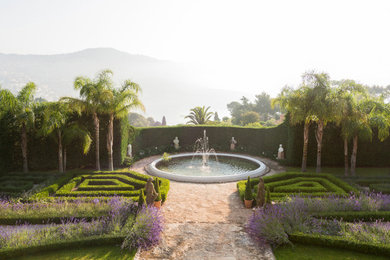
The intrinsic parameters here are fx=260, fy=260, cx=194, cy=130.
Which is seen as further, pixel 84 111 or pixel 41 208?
pixel 84 111

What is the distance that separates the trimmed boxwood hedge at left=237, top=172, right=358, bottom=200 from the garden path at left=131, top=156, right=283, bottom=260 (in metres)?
1.26

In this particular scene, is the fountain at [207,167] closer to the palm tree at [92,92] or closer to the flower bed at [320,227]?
the palm tree at [92,92]

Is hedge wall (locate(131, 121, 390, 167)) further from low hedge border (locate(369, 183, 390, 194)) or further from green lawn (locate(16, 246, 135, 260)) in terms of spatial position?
green lawn (locate(16, 246, 135, 260))

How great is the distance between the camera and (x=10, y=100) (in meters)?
14.7

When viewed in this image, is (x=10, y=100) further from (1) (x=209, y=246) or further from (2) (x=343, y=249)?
(2) (x=343, y=249)

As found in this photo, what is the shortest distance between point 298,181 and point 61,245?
11137 millimetres

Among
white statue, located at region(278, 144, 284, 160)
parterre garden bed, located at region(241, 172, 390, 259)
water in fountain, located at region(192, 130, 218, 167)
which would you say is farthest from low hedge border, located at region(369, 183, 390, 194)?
water in fountain, located at region(192, 130, 218, 167)

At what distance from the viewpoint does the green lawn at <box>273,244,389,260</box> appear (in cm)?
706

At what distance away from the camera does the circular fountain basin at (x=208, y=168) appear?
15.2 metres

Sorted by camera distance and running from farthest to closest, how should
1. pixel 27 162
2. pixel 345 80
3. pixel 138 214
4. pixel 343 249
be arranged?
pixel 27 162 < pixel 345 80 < pixel 138 214 < pixel 343 249

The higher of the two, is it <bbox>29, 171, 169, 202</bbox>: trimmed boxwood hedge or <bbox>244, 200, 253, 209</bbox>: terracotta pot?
<bbox>29, 171, 169, 202</bbox>: trimmed boxwood hedge

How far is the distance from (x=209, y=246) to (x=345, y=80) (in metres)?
12.9

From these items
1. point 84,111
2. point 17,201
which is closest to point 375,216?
point 17,201

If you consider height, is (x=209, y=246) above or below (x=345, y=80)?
below
